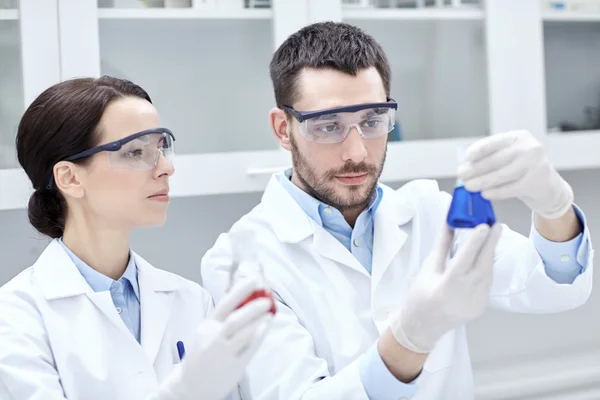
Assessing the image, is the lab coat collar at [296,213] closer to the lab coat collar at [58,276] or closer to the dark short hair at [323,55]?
the dark short hair at [323,55]

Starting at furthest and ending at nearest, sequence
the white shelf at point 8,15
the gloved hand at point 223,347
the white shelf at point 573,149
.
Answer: the white shelf at point 573,149
the white shelf at point 8,15
the gloved hand at point 223,347

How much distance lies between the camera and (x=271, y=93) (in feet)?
7.20

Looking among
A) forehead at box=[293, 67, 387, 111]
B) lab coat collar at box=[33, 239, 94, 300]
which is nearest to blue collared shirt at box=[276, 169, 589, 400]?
forehead at box=[293, 67, 387, 111]

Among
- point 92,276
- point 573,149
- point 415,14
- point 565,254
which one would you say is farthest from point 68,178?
point 573,149

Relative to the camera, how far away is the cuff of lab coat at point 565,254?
1.51 meters

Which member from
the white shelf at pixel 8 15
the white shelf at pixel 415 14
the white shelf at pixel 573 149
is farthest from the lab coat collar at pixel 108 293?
the white shelf at pixel 573 149

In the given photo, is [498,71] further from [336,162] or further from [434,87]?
[336,162]

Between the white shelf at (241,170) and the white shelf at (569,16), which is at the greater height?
the white shelf at (569,16)

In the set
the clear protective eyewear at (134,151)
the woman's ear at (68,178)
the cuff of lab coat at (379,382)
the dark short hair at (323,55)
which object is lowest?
the cuff of lab coat at (379,382)

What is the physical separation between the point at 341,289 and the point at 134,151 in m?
0.58

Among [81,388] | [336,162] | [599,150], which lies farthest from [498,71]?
[81,388]

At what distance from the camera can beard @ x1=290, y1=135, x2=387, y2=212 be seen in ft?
5.53

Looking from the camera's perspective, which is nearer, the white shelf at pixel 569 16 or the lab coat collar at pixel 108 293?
the lab coat collar at pixel 108 293

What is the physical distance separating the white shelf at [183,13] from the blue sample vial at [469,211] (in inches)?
43.1
